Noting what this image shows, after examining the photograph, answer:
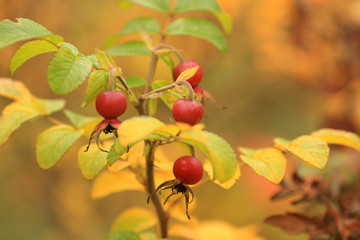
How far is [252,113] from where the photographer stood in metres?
3.24

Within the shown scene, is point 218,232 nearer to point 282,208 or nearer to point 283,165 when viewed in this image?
point 283,165

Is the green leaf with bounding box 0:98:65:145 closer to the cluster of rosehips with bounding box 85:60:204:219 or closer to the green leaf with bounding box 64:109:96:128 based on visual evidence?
the green leaf with bounding box 64:109:96:128

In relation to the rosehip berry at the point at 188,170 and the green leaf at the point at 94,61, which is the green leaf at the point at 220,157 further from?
the green leaf at the point at 94,61

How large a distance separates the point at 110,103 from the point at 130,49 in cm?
28

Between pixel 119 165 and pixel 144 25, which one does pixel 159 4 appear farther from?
pixel 119 165

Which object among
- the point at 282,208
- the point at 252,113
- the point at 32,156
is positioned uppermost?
the point at 252,113

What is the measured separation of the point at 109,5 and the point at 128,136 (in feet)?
8.36

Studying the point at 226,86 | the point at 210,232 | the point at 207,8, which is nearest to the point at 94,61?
the point at 207,8

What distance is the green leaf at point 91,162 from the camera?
0.74m

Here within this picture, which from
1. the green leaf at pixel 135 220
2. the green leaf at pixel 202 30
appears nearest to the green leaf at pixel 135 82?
the green leaf at pixel 202 30

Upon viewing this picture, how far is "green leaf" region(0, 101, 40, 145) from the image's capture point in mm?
762

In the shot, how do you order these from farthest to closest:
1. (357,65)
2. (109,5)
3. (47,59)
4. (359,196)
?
1. (109,5)
2. (47,59)
3. (357,65)
4. (359,196)

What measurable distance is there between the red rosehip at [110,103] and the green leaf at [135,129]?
77 mm

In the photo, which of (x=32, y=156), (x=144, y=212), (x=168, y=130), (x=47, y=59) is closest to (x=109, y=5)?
(x=47, y=59)
